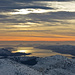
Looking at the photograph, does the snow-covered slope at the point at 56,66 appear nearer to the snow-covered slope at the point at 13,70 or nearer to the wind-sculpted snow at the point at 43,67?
the wind-sculpted snow at the point at 43,67

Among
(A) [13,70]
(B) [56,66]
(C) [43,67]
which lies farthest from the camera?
(B) [56,66]

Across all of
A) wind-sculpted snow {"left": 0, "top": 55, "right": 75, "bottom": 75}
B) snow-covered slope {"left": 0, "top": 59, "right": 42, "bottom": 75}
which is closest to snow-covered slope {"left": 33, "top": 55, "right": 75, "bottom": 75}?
wind-sculpted snow {"left": 0, "top": 55, "right": 75, "bottom": 75}

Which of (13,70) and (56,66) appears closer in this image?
(13,70)

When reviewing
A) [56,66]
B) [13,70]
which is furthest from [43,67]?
[13,70]

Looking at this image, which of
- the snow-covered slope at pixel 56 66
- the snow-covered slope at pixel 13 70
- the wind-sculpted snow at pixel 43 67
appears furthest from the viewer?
the snow-covered slope at pixel 56 66

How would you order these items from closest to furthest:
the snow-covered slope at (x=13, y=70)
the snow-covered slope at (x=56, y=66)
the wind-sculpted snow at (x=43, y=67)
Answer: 1. the snow-covered slope at (x=13, y=70)
2. the wind-sculpted snow at (x=43, y=67)
3. the snow-covered slope at (x=56, y=66)

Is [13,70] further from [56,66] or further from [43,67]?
[56,66]

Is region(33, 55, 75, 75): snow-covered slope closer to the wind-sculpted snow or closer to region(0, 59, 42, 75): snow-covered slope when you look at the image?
the wind-sculpted snow

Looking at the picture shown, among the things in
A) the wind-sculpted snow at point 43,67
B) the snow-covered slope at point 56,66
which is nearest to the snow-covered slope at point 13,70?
the wind-sculpted snow at point 43,67
